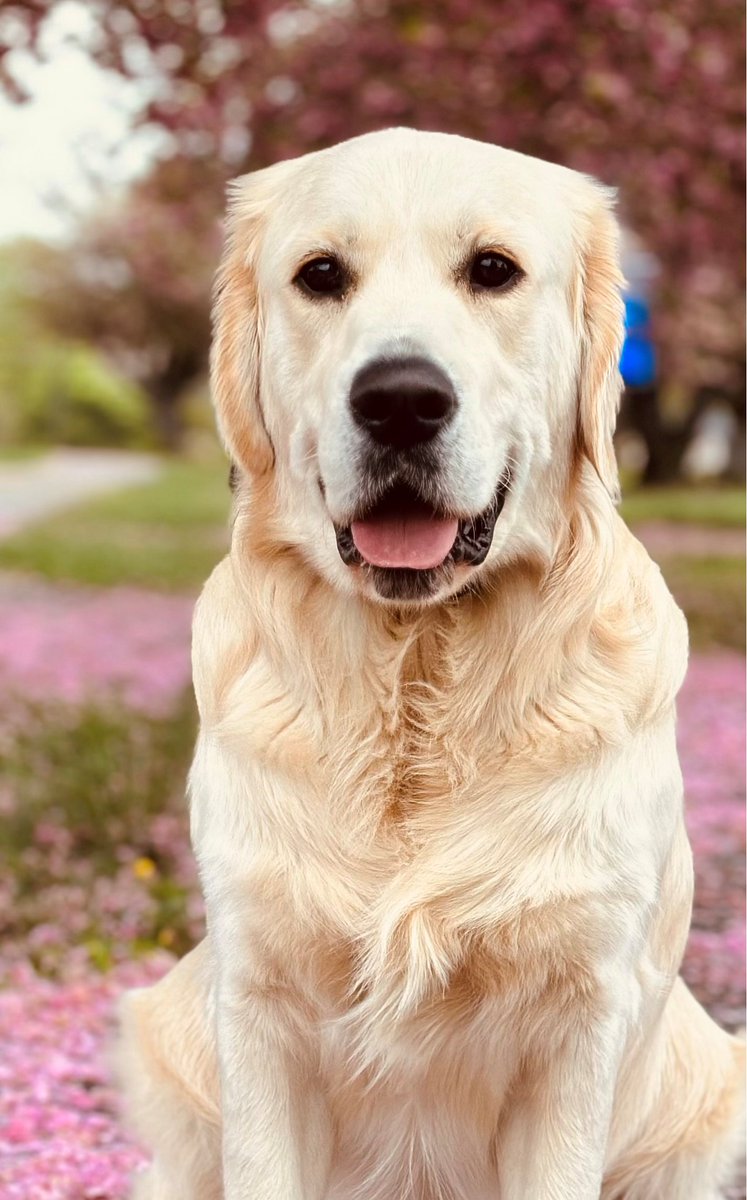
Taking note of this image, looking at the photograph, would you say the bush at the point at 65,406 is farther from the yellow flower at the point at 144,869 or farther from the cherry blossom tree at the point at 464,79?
the yellow flower at the point at 144,869

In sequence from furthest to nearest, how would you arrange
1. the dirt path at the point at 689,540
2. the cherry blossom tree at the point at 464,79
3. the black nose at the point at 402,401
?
1. the dirt path at the point at 689,540
2. the cherry blossom tree at the point at 464,79
3. the black nose at the point at 402,401

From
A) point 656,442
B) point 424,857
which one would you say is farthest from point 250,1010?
point 656,442

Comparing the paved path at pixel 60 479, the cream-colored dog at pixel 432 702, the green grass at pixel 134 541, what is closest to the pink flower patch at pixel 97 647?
the green grass at pixel 134 541

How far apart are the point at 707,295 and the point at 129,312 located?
2806 centimetres

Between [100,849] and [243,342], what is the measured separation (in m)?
3.01

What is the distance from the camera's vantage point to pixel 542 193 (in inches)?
98.2

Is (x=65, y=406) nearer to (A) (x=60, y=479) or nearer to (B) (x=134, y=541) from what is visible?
(A) (x=60, y=479)

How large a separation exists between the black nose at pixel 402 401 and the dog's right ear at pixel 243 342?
39 cm

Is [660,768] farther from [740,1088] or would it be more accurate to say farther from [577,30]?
[577,30]

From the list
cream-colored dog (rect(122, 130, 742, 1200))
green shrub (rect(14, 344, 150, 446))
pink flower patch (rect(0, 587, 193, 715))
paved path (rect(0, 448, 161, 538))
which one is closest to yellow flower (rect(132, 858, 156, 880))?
pink flower patch (rect(0, 587, 193, 715))

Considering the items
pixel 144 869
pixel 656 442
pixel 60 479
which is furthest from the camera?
pixel 60 479

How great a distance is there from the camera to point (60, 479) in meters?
30.0

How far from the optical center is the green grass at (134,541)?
13.1 meters

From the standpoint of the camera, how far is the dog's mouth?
93.1 inches
